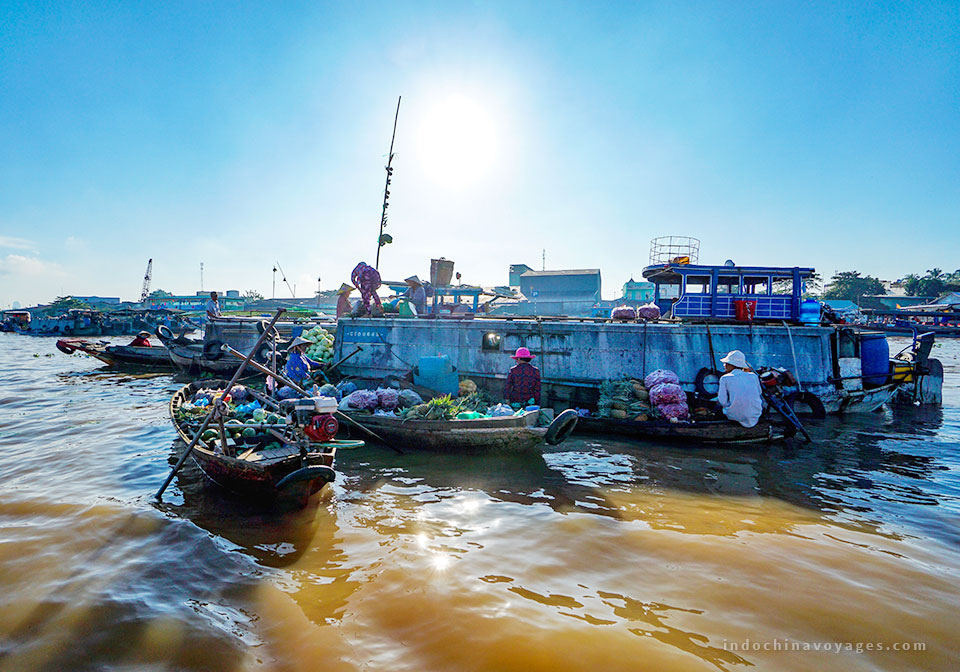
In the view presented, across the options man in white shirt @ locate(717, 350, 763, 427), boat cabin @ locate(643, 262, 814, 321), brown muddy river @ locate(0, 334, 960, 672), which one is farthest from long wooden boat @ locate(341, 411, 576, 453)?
boat cabin @ locate(643, 262, 814, 321)

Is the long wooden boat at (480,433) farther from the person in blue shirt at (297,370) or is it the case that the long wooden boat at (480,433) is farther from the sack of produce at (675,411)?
the sack of produce at (675,411)

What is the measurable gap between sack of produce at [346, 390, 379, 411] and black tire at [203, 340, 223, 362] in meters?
12.6

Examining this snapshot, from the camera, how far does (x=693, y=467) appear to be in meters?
8.60

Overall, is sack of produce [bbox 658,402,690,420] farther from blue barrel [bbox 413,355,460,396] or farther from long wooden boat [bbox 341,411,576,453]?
blue barrel [bbox 413,355,460,396]

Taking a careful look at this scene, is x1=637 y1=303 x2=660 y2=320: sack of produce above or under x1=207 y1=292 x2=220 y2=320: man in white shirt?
under

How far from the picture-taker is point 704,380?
12125 millimetres

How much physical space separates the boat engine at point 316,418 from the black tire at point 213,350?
15385mm

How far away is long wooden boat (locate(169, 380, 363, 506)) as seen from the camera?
5.88m

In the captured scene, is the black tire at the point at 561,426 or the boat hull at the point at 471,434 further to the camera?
the boat hull at the point at 471,434

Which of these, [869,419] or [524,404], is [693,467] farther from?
[869,419]

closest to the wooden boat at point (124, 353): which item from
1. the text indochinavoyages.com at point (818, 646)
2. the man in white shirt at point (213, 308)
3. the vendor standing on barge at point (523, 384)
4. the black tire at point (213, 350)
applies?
the man in white shirt at point (213, 308)

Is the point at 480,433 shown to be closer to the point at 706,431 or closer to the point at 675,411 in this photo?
the point at 675,411

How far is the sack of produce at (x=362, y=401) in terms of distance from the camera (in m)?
9.84

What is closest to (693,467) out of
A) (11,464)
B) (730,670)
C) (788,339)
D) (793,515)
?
(793,515)
